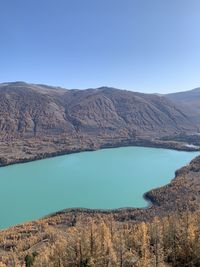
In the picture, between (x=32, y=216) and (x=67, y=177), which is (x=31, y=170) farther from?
(x=32, y=216)

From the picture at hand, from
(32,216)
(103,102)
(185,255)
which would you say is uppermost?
(103,102)

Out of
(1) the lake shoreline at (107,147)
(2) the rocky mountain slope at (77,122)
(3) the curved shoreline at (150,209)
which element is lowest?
(3) the curved shoreline at (150,209)

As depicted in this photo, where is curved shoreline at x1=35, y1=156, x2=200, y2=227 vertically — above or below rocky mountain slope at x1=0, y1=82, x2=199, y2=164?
below

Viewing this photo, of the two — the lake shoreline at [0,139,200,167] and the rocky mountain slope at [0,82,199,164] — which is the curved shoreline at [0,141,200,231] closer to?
the lake shoreline at [0,139,200,167]

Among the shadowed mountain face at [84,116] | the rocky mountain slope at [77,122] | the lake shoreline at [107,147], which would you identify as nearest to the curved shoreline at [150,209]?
the lake shoreline at [107,147]

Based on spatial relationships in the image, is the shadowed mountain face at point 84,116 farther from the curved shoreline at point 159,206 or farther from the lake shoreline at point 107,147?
the curved shoreline at point 159,206

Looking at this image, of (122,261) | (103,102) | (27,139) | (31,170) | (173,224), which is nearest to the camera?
(122,261)

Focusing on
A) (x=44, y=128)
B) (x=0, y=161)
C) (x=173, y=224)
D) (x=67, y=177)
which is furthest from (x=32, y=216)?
(x=44, y=128)

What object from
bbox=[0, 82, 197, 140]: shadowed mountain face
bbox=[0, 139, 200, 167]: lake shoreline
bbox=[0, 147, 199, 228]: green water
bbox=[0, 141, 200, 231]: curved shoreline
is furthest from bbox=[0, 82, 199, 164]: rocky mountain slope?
bbox=[0, 141, 200, 231]: curved shoreline
